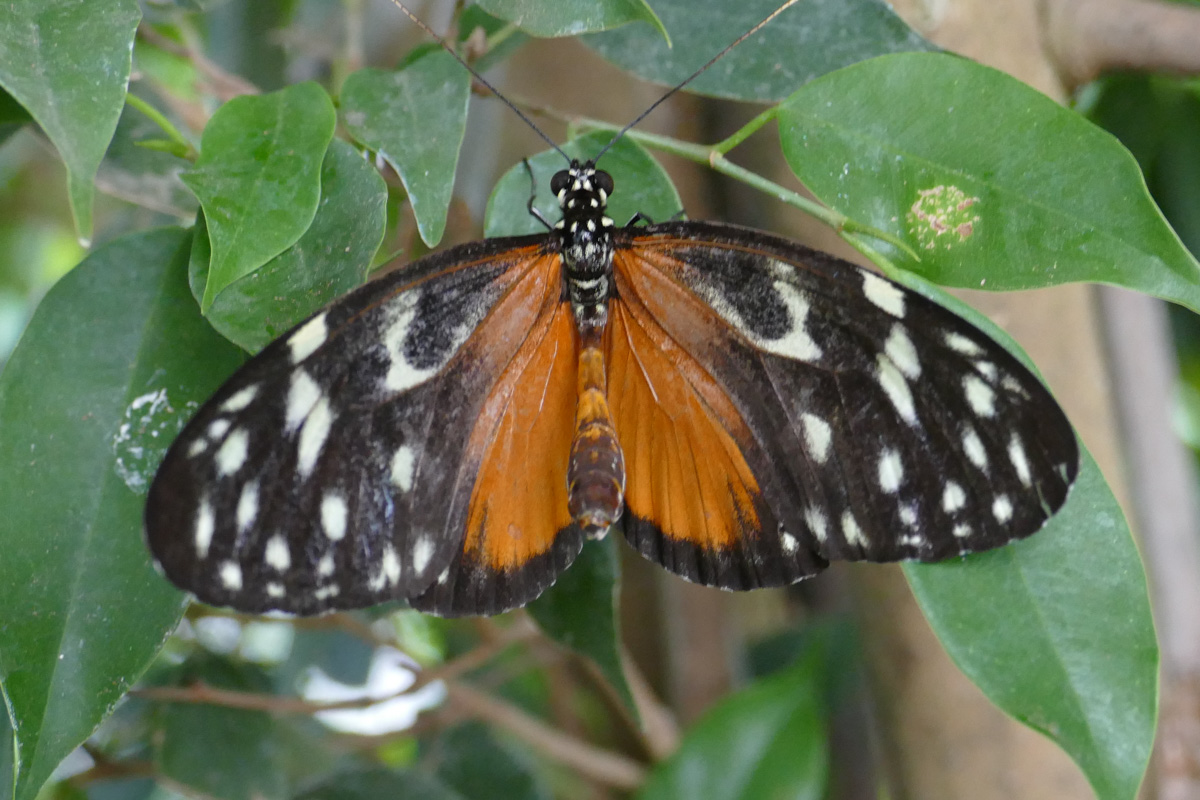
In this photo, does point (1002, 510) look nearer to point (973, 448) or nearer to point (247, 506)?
point (973, 448)

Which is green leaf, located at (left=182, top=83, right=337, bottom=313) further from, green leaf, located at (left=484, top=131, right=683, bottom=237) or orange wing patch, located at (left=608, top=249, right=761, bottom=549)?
orange wing patch, located at (left=608, top=249, right=761, bottom=549)

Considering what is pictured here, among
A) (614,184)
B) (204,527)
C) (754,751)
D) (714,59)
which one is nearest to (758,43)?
(714,59)

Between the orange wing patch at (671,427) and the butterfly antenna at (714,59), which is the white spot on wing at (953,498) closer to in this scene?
the orange wing patch at (671,427)

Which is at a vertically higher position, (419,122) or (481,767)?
(419,122)

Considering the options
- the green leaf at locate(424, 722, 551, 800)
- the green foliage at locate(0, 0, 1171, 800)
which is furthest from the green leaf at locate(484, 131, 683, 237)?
the green leaf at locate(424, 722, 551, 800)

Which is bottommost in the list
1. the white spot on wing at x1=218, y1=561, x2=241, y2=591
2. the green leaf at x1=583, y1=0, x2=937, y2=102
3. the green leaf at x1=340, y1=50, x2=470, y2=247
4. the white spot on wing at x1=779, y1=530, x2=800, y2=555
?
the white spot on wing at x1=218, y1=561, x2=241, y2=591

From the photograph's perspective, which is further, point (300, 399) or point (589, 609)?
point (589, 609)

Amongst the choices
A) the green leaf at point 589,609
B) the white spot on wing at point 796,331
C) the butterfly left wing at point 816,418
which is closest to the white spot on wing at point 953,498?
the butterfly left wing at point 816,418

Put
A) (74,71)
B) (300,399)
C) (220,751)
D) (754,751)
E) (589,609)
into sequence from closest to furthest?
(74,71) → (300,399) → (589,609) → (220,751) → (754,751)
